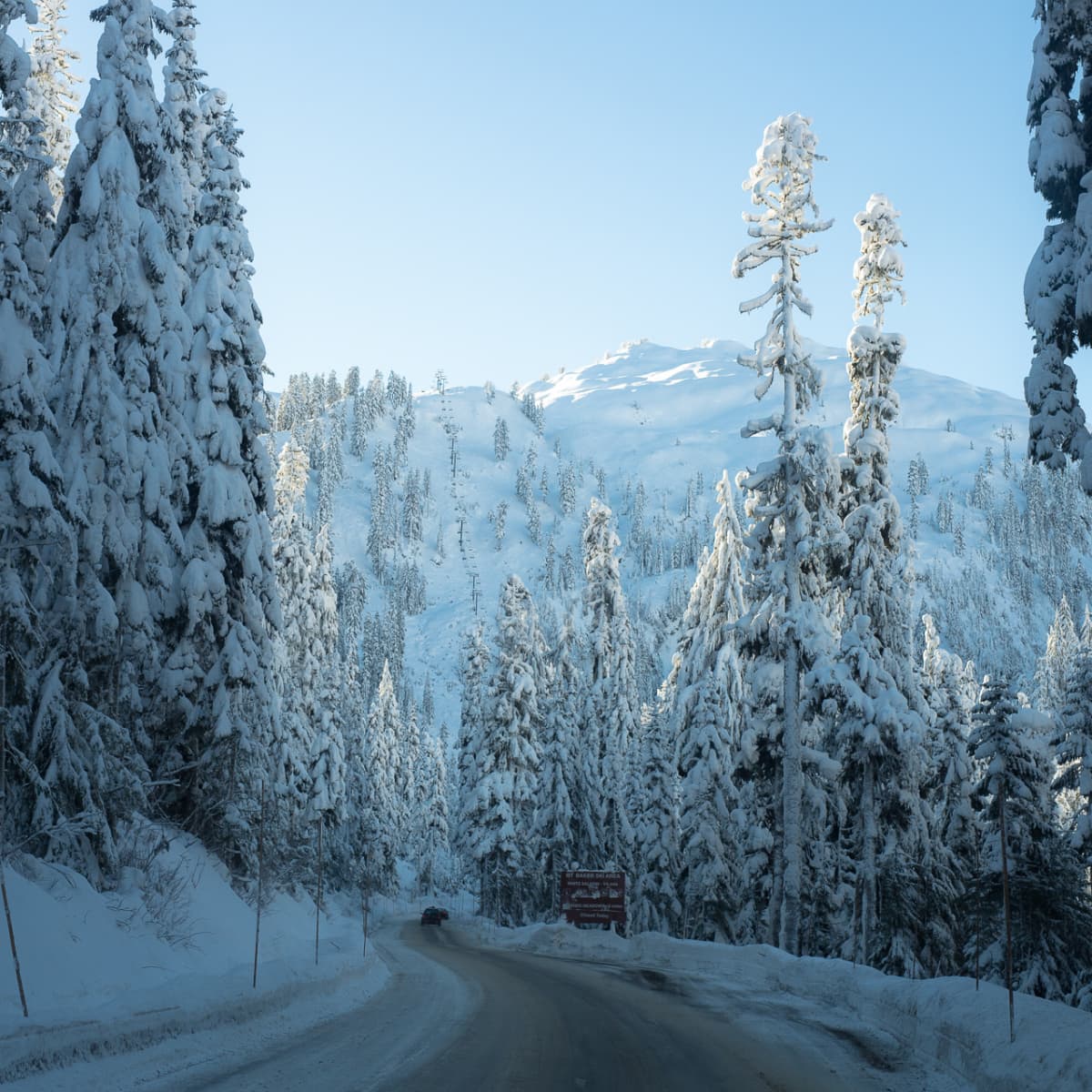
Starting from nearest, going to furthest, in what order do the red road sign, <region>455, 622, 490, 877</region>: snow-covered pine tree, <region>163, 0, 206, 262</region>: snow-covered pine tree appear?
<region>163, 0, 206, 262</region>: snow-covered pine tree → the red road sign → <region>455, 622, 490, 877</region>: snow-covered pine tree

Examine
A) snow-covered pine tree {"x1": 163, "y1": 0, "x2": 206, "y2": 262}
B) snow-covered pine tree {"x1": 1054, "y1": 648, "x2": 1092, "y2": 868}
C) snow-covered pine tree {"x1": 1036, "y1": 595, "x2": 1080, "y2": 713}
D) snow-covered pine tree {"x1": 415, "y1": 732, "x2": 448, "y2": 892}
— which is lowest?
snow-covered pine tree {"x1": 415, "y1": 732, "x2": 448, "y2": 892}

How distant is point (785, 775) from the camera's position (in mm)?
26453

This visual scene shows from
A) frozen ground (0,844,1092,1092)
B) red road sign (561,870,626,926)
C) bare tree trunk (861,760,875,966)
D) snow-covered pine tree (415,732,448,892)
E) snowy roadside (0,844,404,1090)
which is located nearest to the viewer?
snowy roadside (0,844,404,1090)

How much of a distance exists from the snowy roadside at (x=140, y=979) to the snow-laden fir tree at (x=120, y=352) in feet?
12.3

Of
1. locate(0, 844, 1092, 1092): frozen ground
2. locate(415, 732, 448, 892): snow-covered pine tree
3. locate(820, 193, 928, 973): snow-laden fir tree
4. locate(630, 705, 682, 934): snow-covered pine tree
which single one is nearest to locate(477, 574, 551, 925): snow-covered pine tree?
locate(630, 705, 682, 934): snow-covered pine tree

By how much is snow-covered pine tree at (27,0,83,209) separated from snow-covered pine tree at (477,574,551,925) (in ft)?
99.8

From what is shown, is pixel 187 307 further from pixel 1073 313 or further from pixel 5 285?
pixel 1073 313

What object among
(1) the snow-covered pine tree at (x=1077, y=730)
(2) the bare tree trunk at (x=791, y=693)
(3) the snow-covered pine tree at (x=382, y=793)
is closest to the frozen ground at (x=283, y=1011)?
(2) the bare tree trunk at (x=791, y=693)

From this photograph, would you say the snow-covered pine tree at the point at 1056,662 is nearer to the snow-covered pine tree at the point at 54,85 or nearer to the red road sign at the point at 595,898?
the red road sign at the point at 595,898

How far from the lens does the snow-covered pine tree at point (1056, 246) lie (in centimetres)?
1238

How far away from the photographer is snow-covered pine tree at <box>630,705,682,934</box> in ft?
157

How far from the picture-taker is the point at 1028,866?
79.6 ft

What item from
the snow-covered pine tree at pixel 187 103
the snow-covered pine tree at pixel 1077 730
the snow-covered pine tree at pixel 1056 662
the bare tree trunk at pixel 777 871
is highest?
the snow-covered pine tree at pixel 187 103

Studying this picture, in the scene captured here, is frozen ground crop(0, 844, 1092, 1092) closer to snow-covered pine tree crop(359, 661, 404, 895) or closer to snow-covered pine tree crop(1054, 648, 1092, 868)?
snow-covered pine tree crop(1054, 648, 1092, 868)
